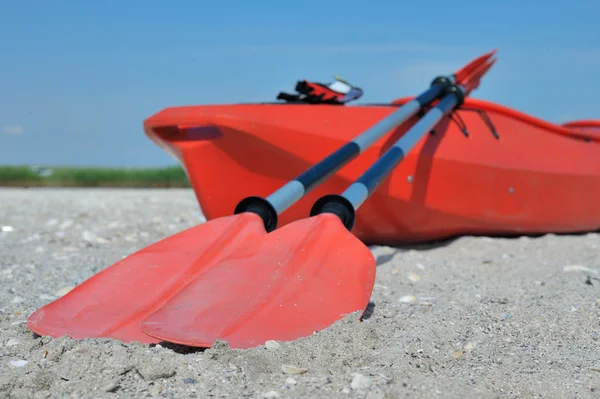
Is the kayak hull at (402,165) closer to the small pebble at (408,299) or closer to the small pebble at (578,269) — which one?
the small pebble at (578,269)

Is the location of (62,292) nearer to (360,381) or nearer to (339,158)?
(339,158)

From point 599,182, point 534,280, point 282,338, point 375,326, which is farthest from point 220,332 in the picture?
point 599,182

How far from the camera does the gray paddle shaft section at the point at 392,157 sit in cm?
246

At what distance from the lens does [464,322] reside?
6.42ft

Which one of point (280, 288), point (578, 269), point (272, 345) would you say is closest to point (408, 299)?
point (280, 288)

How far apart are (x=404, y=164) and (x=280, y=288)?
1.56 m

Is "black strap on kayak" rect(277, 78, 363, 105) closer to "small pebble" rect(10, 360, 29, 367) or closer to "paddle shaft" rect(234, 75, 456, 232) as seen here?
"paddle shaft" rect(234, 75, 456, 232)

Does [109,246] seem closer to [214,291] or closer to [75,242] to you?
[75,242]

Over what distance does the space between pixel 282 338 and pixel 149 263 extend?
2.25 feet

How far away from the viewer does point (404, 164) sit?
10.8ft

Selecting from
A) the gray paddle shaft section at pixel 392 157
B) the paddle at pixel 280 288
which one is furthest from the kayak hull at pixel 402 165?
the paddle at pixel 280 288

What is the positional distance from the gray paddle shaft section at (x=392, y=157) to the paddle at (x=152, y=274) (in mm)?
172

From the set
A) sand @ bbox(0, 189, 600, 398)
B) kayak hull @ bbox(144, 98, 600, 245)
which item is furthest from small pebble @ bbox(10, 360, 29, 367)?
kayak hull @ bbox(144, 98, 600, 245)

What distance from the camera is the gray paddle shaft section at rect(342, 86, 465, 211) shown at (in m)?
2.46
